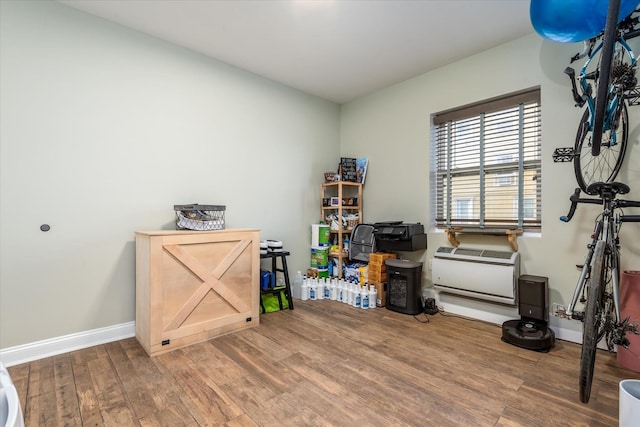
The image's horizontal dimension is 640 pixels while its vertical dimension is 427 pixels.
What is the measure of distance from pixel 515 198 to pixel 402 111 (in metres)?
1.60

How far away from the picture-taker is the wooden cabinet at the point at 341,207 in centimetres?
381

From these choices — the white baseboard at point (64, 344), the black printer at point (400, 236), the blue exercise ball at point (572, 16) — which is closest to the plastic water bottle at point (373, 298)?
the black printer at point (400, 236)

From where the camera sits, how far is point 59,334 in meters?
2.23

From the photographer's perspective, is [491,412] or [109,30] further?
[109,30]

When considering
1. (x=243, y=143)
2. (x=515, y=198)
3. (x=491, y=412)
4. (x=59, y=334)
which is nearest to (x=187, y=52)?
(x=243, y=143)

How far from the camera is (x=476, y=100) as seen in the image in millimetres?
2990

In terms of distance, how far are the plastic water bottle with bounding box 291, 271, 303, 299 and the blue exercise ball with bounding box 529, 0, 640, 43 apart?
3.18 meters

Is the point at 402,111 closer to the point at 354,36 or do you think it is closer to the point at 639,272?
the point at 354,36

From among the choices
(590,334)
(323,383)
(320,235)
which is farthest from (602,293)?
(320,235)

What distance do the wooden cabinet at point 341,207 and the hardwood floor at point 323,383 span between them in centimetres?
140

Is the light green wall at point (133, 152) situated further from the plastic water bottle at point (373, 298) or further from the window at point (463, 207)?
the plastic water bottle at point (373, 298)

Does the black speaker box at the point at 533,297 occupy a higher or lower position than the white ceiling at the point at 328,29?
lower

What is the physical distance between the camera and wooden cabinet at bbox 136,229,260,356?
2.21m

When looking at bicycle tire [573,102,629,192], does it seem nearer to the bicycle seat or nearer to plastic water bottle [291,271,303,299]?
the bicycle seat
